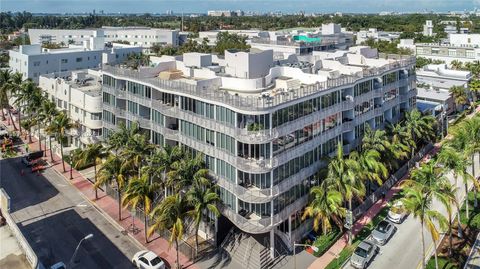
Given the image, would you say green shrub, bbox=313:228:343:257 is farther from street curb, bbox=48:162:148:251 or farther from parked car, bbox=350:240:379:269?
street curb, bbox=48:162:148:251

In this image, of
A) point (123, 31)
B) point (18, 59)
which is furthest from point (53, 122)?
point (123, 31)

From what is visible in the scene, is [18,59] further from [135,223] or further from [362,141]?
[362,141]

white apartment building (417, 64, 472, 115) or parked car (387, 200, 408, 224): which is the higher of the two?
white apartment building (417, 64, 472, 115)

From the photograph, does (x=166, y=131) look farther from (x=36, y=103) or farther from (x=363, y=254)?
(x=36, y=103)

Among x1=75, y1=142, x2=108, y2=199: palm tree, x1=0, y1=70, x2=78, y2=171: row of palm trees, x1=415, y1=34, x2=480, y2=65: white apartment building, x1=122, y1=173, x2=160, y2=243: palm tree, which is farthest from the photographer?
x1=415, y1=34, x2=480, y2=65: white apartment building

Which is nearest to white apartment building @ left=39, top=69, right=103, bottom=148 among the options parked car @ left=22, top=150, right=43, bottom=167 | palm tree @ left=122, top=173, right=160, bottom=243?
parked car @ left=22, top=150, right=43, bottom=167

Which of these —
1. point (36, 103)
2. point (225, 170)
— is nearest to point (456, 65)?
point (225, 170)
